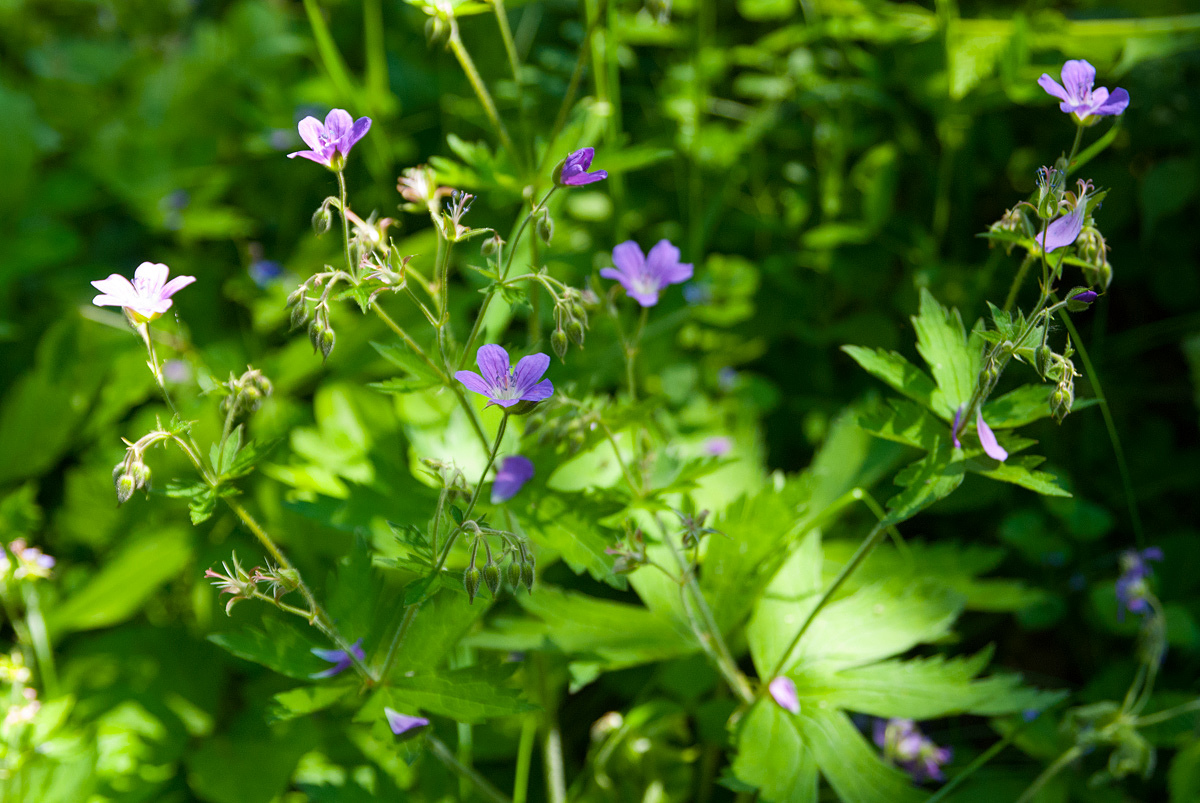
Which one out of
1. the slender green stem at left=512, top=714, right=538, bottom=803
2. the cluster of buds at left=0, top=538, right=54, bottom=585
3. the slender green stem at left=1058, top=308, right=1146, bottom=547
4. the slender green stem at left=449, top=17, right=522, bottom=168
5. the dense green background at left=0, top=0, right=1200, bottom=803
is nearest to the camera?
the slender green stem at left=1058, top=308, right=1146, bottom=547

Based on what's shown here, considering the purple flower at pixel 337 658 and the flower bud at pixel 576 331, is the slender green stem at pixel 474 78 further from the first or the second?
the purple flower at pixel 337 658

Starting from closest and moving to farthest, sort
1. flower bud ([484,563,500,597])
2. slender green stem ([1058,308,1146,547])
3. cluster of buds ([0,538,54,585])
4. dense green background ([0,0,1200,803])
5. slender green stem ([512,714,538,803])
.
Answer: flower bud ([484,563,500,597]) → slender green stem ([1058,308,1146,547]) → cluster of buds ([0,538,54,585]) → slender green stem ([512,714,538,803]) → dense green background ([0,0,1200,803])

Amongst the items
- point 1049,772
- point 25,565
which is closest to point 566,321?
point 25,565

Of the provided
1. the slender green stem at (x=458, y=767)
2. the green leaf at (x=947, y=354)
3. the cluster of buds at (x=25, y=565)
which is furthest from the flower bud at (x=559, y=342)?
the cluster of buds at (x=25, y=565)

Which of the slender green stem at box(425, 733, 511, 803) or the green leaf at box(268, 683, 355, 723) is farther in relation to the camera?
the slender green stem at box(425, 733, 511, 803)

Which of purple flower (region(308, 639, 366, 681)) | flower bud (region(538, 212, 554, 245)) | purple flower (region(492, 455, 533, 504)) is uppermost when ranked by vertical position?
flower bud (region(538, 212, 554, 245))

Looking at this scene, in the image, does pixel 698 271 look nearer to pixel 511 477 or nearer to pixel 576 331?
pixel 511 477

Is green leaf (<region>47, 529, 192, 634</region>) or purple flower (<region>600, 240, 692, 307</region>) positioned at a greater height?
purple flower (<region>600, 240, 692, 307</region>)

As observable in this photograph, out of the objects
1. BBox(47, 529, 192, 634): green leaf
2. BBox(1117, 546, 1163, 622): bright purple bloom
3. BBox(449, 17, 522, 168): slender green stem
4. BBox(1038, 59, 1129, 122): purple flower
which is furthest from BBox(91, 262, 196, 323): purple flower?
BBox(1117, 546, 1163, 622): bright purple bloom

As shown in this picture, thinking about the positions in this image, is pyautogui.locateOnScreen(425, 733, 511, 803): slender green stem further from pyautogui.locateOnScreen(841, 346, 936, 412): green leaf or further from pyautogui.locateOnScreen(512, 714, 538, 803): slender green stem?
pyautogui.locateOnScreen(841, 346, 936, 412): green leaf
